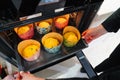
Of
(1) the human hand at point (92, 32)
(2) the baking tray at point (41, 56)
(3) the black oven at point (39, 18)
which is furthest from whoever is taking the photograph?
(1) the human hand at point (92, 32)

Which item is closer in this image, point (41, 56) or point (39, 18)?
point (39, 18)

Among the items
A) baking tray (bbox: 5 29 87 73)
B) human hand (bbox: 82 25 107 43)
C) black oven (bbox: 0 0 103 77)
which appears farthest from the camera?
human hand (bbox: 82 25 107 43)

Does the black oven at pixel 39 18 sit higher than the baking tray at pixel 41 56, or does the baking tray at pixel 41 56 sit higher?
the black oven at pixel 39 18

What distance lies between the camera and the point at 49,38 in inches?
30.9

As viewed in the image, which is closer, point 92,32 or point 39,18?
point 39,18

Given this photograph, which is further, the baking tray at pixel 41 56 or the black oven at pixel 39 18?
the baking tray at pixel 41 56

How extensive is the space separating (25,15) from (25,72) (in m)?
0.29

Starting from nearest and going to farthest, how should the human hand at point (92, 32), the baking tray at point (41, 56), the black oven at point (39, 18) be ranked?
the black oven at point (39, 18) → the baking tray at point (41, 56) → the human hand at point (92, 32)

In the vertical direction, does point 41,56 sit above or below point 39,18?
below

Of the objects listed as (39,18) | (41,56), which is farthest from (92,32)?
(39,18)

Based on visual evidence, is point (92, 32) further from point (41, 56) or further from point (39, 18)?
point (39, 18)

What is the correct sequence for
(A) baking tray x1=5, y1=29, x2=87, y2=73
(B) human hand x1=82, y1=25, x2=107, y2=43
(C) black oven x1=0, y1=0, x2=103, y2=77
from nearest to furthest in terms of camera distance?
(C) black oven x1=0, y1=0, x2=103, y2=77 → (A) baking tray x1=5, y1=29, x2=87, y2=73 → (B) human hand x1=82, y1=25, x2=107, y2=43

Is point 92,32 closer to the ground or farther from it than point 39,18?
closer to the ground

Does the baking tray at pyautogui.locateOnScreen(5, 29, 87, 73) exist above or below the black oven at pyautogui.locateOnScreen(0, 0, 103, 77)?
below
